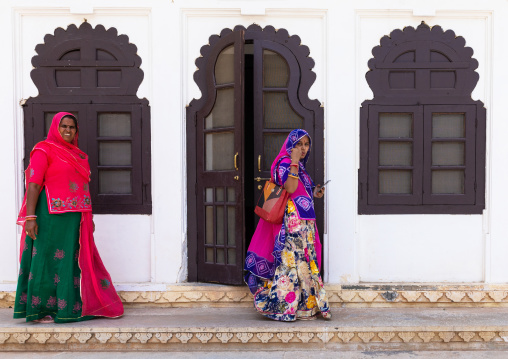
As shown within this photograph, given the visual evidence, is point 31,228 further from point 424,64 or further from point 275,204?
point 424,64

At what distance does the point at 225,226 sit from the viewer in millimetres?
4453

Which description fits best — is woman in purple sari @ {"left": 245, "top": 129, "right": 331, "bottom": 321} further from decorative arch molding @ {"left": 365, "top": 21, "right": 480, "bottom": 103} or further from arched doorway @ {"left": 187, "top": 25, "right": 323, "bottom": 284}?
decorative arch molding @ {"left": 365, "top": 21, "right": 480, "bottom": 103}

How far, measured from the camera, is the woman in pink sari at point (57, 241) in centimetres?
391

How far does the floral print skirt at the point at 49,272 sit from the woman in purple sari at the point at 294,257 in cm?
149

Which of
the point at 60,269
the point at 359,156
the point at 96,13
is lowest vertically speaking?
the point at 60,269

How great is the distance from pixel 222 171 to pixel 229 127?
0.40 meters

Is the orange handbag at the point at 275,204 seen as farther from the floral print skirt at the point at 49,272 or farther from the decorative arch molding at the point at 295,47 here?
the floral print skirt at the point at 49,272

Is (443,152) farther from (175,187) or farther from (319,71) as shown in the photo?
(175,187)

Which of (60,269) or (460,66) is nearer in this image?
(60,269)

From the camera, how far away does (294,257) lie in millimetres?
3947

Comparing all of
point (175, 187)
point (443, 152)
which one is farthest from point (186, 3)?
point (443, 152)

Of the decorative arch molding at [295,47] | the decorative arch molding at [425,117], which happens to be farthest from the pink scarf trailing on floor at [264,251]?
the decorative arch molding at [425,117]

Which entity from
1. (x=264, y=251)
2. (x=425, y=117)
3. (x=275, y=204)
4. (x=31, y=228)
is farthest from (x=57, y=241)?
(x=425, y=117)

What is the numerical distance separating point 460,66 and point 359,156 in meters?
1.22
